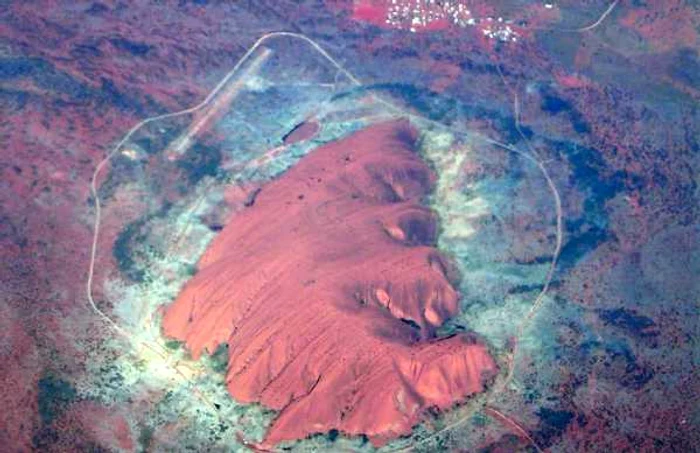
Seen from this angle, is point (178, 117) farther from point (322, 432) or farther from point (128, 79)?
point (322, 432)

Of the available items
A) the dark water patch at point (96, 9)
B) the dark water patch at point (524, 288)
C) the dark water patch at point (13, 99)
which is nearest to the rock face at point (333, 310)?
the dark water patch at point (524, 288)

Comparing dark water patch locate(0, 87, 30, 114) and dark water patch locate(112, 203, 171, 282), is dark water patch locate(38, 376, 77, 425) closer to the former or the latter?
dark water patch locate(112, 203, 171, 282)

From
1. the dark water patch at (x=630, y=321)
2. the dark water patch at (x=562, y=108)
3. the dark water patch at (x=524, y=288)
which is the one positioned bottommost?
the dark water patch at (x=524, y=288)

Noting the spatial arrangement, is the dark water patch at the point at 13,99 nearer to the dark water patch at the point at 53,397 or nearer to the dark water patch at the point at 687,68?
the dark water patch at the point at 53,397

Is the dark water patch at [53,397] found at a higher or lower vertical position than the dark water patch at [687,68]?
lower

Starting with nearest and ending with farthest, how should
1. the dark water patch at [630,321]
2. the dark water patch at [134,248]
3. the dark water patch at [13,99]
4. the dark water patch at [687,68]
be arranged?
1. the dark water patch at [630,321]
2. the dark water patch at [134,248]
3. the dark water patch at [13,99]
4. the dark water patch at [687,68]

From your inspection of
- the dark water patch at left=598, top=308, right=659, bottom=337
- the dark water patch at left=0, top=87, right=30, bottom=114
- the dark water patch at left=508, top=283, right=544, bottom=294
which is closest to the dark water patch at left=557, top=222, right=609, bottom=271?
the dark water patch at left=508, top=283, right=544, bottom=294

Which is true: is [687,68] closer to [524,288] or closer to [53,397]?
→ [524,288]

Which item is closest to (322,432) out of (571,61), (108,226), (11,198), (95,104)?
(108,226)

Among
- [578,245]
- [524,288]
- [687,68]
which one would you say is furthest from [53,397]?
[687,68]
